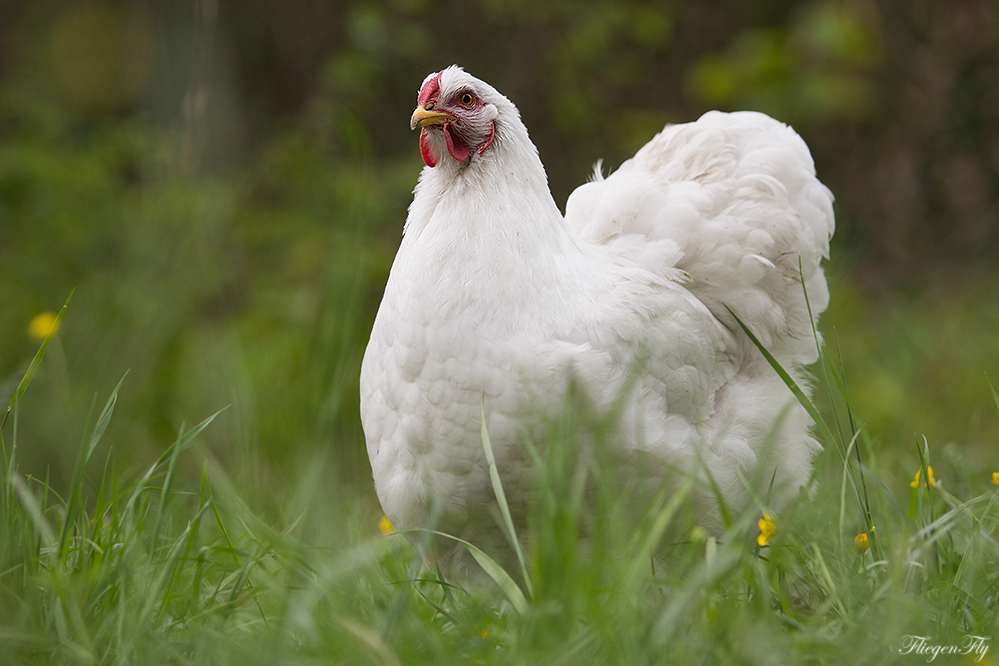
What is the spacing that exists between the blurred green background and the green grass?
1.78 metres

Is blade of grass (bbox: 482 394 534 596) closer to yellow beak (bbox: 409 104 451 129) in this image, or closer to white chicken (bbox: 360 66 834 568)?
white chicken (bbox: 360 66 834 568)

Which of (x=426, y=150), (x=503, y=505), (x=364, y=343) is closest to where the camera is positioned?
(x=503, y=505)

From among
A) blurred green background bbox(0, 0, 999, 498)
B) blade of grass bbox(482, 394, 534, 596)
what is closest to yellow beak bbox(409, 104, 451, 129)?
blade of grass bbox(482, 394, 534, 596)

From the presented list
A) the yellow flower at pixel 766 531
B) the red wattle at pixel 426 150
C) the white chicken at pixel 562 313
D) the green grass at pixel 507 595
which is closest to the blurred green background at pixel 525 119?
the white chicken at pixel 562 313

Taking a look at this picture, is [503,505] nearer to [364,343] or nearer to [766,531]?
[766,531]

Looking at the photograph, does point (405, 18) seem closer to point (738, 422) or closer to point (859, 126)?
point (859, 126)

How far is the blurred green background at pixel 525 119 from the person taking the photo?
18.8 ft

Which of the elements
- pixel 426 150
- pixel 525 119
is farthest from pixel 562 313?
pixel 525 119

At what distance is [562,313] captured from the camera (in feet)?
9.36

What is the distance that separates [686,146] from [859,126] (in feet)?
18.3

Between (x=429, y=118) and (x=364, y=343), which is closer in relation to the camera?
(x=429, y=118)

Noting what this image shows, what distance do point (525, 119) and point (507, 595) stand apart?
6.41 meters

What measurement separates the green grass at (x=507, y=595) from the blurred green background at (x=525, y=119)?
178 cm

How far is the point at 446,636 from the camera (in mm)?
2131
